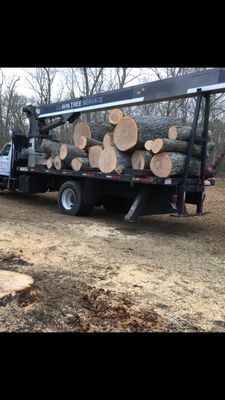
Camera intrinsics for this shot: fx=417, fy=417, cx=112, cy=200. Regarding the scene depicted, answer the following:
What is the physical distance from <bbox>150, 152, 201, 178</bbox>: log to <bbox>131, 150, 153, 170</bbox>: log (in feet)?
1.00

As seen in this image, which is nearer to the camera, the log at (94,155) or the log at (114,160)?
the log at (114,160)

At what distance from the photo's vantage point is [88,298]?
4.72 metres

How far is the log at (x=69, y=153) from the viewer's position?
1120cm

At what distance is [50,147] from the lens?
1255 cm

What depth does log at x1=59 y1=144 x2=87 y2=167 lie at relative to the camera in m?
11.2

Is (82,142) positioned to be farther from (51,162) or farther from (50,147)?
(50,147)

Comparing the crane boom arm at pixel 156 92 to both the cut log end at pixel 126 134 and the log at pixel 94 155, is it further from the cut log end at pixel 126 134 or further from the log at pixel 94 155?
the log at pixel 94 155

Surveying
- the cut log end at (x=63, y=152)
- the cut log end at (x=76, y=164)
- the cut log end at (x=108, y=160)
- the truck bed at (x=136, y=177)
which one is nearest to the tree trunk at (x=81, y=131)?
the cut log end at (x=63, y=152)

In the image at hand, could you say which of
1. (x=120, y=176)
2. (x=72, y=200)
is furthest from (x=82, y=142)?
(x=120, y=176)

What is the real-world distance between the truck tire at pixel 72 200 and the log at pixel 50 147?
1361mm

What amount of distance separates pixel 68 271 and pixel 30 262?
68 centimetres

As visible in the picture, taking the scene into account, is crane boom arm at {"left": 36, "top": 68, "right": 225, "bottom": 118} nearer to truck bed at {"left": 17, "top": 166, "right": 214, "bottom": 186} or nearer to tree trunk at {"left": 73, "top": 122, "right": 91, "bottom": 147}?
tree trunk at {"left": 73, "top": 122, "right": 91, "bottom": 147}

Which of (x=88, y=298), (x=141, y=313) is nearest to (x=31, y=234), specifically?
(x=88, y=298)
